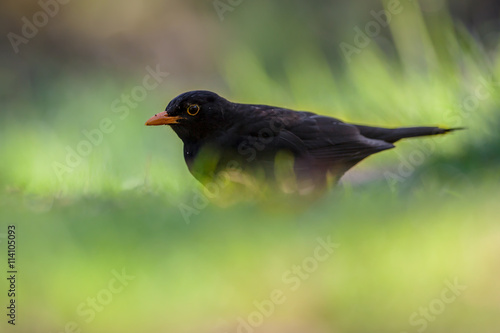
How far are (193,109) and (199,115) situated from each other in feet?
0.09

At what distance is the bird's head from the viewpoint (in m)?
1.35

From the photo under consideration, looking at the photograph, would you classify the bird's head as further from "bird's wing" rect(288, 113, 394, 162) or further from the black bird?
"bird's wing" rect(288, 113, 394, 162)

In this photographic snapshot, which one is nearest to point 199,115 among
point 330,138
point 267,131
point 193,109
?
point 193,109

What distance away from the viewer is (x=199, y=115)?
4.50 ft

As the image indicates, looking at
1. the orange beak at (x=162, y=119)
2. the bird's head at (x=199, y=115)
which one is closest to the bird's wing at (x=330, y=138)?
the bird's head at (x=199, y=115)

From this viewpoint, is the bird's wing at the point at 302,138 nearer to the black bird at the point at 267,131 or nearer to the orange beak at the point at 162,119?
the black bird at the point at 267,131

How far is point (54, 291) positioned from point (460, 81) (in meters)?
0.41

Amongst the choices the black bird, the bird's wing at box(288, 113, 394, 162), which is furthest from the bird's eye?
the bird's wing at box(288, 113, 394, 162)

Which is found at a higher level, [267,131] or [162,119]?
[162,119]

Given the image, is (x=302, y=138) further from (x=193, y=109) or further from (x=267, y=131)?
(x=193, y=109)

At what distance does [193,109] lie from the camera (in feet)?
4.44

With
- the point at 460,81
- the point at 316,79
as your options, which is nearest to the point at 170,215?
the point at 460,81

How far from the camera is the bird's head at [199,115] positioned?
135cm

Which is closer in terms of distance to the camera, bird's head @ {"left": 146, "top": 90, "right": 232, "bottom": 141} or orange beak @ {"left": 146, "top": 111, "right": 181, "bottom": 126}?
orange beak @ {"left": 146, "top": 111, "right": 181, "bottom": 126}
